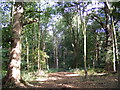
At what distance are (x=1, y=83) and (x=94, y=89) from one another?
4157mm

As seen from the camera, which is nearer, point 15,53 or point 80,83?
point 15,53

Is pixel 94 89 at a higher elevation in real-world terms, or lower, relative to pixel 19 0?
lower

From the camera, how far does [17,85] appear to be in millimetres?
5543

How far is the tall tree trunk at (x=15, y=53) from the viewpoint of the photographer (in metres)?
5.87

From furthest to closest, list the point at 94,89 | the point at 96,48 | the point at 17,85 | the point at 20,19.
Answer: the point at 96,48 < the point at 20,19 < the point at 17,85 < the point at 94,89

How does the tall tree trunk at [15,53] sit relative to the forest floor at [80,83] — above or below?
above

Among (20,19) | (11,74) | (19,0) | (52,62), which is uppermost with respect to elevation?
(19,0)

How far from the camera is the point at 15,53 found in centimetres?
617

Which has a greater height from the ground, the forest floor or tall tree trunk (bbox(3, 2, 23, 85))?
tall tree trunk (bbox(3, 2, 23, 85))

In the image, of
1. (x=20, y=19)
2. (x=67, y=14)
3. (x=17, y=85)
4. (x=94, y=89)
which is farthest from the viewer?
(x=67, y=14)

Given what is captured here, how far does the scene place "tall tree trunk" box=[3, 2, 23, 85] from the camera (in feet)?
19.2

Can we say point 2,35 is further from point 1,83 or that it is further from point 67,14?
point 67,14

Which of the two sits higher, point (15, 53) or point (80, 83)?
point (15, 53)

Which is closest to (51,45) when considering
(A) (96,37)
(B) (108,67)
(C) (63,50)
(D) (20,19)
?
(C) (63,50)
